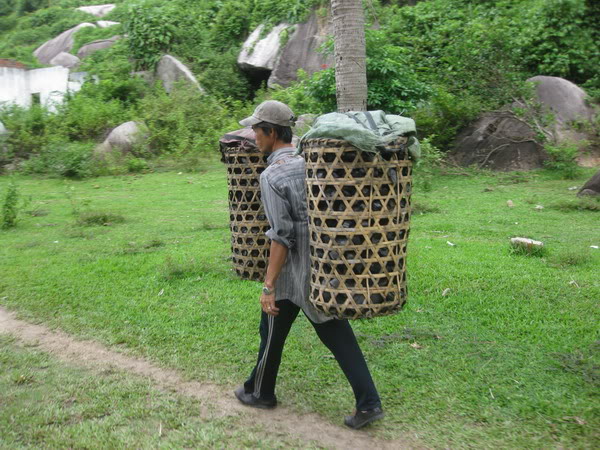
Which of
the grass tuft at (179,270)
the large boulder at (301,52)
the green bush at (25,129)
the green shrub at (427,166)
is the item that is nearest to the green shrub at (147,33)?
the large boulder at (301,52)

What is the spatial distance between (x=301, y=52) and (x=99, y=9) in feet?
51.2

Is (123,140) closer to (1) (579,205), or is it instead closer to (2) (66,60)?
(2) (66,60)

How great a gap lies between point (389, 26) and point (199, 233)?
31.4 ft

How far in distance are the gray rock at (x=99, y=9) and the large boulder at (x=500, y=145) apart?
829 inches

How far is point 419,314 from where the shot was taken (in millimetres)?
5266

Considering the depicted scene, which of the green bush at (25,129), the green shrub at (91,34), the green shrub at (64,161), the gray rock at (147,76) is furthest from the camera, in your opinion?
the green shrub at (91,34)

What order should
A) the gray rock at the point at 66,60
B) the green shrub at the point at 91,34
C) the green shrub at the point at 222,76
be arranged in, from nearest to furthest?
the green shrub at the point at 222,76, the gray rock at the point at 66,60, the green shrub at the point at 91,34

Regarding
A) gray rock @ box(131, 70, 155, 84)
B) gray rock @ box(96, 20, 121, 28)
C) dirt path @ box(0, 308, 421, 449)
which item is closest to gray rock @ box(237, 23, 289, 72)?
gray rock @ box(131, 70, 155, 84)

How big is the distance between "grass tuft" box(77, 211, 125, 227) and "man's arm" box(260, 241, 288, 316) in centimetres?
643

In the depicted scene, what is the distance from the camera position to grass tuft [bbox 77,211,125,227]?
9273 mm

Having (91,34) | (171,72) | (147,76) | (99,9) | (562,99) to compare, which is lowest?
(147,76)

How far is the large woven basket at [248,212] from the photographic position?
3.91 meters

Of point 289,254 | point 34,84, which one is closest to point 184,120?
point 34,84

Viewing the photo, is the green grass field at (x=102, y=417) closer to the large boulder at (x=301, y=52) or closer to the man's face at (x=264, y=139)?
the man's face at (x=264, y=139)
